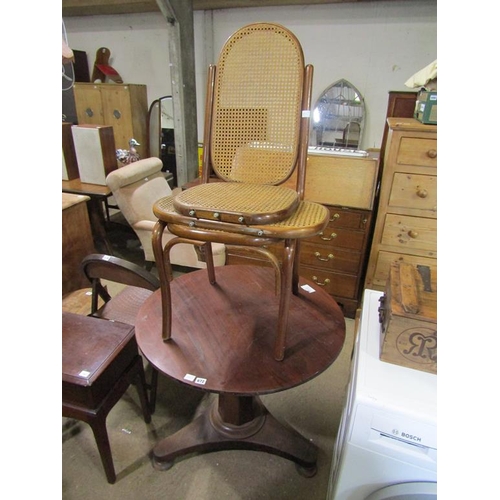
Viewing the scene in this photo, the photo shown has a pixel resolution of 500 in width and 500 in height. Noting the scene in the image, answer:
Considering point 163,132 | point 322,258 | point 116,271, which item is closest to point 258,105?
point 116,271

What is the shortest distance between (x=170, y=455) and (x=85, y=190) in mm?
1915

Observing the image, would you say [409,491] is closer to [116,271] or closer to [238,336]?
[238,336]

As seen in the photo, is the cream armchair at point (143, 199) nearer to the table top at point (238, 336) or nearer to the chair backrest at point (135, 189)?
the chair backrest at point (135, 189)

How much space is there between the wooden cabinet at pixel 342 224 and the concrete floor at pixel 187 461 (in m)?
0.74

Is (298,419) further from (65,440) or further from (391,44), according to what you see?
(391,44)

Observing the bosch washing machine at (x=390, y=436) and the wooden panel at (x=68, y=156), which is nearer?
the bosch washing machine at (x=390, y=436)

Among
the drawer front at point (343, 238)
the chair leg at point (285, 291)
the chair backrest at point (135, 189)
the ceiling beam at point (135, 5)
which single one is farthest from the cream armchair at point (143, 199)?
the ceiling beam at point (135, 5)

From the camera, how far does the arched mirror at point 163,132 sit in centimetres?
388

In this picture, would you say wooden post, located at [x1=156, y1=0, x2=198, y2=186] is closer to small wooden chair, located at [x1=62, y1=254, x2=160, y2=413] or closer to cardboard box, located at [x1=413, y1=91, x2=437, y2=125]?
small wooden chair, located at [x1=62, y1=254, x2=160, y2=413]

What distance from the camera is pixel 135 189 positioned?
2.15 metres

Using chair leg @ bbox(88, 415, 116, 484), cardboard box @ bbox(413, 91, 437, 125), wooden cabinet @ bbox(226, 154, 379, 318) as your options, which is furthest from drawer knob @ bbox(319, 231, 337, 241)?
chair leg @ bbox(88, 415, 116, 484)

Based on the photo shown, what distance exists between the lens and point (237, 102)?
940 millimetres

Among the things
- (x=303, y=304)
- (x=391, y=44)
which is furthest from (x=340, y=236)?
(x=391, y=44)

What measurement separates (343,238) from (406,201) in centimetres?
42
